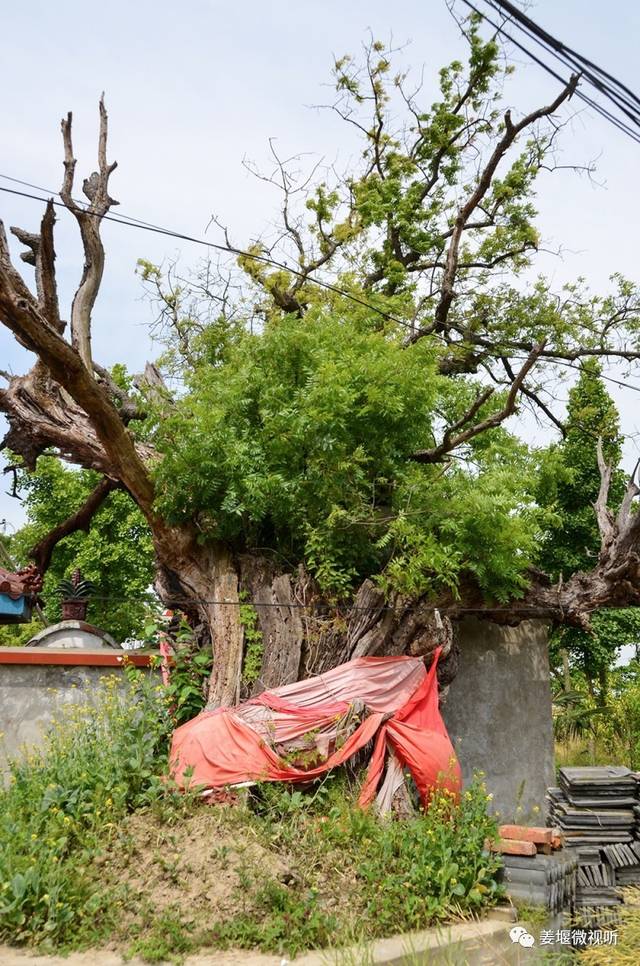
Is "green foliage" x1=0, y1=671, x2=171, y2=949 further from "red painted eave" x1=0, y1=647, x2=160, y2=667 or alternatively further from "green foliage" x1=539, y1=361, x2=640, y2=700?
"green foliage" x1=539, y1=361, x2=640, y2=700

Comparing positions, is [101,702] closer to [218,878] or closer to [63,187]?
[218,878]

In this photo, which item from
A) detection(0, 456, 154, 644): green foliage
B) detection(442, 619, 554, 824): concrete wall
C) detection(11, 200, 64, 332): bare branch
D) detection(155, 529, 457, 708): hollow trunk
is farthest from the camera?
detection(0, 456, 154, 644): green foliage

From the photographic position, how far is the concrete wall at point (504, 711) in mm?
10945

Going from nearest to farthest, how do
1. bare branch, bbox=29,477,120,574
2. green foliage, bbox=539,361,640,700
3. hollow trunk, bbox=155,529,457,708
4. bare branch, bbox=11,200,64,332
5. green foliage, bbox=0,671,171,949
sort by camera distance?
green foliage, bbox=0,671,171,949 < hollow trunk, bbox=155,529,457,708 < bare branch, bbox=11,200,64,332 < bare branch, bbox=29,477,120,574 < green foliage, bbox=539,361,640,700

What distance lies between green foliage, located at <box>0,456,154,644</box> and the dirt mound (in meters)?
13.2

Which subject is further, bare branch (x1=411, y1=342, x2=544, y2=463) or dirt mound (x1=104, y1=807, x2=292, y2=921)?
bare branch (x1=411, y1=342, x2=544, y2=463)

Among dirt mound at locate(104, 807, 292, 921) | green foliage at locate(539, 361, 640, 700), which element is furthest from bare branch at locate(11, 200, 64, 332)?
green foliage at locate(539, 361, 640, 700)

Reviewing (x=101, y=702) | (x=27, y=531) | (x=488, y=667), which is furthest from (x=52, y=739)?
(x=27, y=531)

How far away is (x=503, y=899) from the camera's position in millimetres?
6789

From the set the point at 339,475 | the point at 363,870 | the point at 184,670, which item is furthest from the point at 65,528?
the point at 363,870

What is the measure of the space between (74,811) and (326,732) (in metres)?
2.32

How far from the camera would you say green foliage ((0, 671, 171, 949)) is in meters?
5.75

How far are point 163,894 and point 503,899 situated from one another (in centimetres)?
261

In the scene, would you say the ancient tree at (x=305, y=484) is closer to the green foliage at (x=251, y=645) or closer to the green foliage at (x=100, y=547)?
the green foliage at (x=251, y=645)
